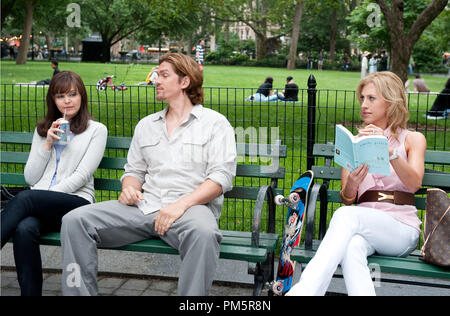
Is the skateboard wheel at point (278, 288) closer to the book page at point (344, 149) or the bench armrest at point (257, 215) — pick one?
the bench armrest at point (257, 215)

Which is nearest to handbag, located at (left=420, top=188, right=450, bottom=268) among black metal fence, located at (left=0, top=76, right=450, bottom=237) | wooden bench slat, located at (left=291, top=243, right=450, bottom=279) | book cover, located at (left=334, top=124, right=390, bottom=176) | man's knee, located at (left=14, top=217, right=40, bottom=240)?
wooden bench slat, located at (left=291, top=243, right=450, bottom=279)

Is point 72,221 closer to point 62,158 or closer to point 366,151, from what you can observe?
point 62,158

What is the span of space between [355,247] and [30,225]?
6.27 feet

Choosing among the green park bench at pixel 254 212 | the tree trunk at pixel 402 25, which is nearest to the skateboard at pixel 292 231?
the green park bench at pixel 254 212

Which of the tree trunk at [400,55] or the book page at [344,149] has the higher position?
the tree trunk at [400,55]

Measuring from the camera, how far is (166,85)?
3.75 m

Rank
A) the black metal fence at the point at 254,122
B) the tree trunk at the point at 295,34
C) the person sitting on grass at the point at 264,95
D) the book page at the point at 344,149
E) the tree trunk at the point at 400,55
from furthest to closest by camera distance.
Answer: the tree trunk at the point at 295,34 → the tree trunk at the point at 400,55 → the person sitting on grass at the point at 264,95 → the black metal fence at the point at 254,122 → the book page at the point at 344,149

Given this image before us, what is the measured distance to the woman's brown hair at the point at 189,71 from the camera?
375 cm

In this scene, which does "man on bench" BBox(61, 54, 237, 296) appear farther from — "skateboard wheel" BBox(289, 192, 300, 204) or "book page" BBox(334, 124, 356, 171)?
"book page" BBox(334, 124, 356, 171)

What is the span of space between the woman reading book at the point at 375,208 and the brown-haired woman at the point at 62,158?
1.62 metres

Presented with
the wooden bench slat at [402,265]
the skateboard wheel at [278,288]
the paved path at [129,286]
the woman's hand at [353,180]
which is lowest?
the paved path at [129,286]

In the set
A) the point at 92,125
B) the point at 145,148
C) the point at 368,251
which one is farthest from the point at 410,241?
the point at 92,125

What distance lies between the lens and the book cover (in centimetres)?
314

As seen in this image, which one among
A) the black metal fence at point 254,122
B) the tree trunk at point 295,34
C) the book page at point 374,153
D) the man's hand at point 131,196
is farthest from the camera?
the tree trunk at point 295,34
